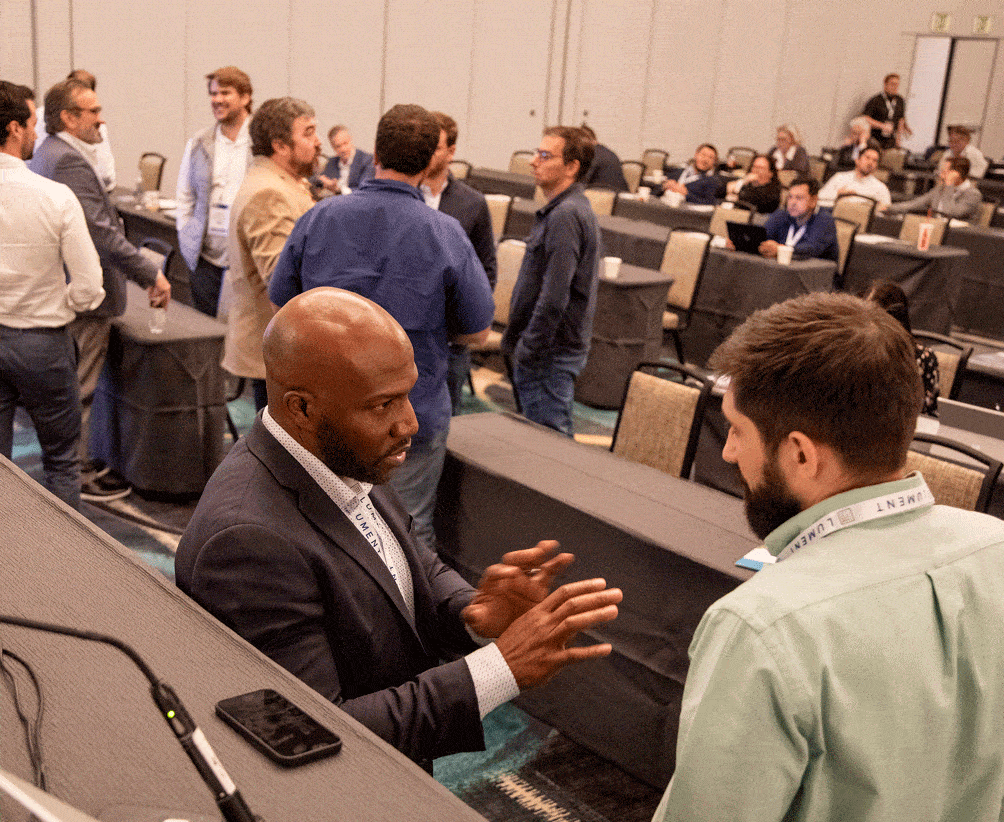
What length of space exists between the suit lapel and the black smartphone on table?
1.01 feet

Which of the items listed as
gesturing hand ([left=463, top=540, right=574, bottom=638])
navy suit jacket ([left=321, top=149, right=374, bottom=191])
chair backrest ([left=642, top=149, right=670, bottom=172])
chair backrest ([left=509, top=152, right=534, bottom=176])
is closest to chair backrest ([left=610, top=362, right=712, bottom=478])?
gesturing hand ([left=463, top=540, right=574, bottom=638])

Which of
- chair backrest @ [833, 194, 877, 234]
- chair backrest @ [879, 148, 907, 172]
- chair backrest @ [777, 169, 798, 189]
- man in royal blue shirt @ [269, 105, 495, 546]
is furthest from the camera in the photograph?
chair backrest @ [879, 148, 907, 172]

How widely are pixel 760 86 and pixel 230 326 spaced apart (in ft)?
44.0

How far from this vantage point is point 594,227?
4.09 metres

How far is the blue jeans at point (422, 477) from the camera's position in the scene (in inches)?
117

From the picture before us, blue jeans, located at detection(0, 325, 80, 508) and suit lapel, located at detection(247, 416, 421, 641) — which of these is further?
blue jeans, located at detection(0, 325, 80, 508)

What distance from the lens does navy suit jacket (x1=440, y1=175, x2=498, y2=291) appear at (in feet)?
13.7

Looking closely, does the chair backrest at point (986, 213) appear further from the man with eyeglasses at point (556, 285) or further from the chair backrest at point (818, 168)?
the man with eyeglasses at point (556, 285)

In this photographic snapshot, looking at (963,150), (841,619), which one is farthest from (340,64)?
(841,619)

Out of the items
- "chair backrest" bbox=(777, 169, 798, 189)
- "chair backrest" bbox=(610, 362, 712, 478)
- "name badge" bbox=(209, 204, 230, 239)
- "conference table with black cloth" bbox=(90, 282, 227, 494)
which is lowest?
"conference table with black cloth" bbox=(90, 282, 227, 494)

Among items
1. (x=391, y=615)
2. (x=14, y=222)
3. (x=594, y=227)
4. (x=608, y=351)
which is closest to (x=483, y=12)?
(x=608, y=351)

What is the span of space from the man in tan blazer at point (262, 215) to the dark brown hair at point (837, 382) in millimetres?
2625

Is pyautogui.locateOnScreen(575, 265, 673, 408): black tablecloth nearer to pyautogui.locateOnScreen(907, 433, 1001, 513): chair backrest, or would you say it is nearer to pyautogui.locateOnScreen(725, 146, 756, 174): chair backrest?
pyautogui.locateOnScreen(907, 433, 1001, 513): chair backrest

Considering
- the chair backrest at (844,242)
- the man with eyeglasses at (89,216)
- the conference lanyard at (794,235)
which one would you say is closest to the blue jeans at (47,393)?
the man with eyeglasses at (89,216)
